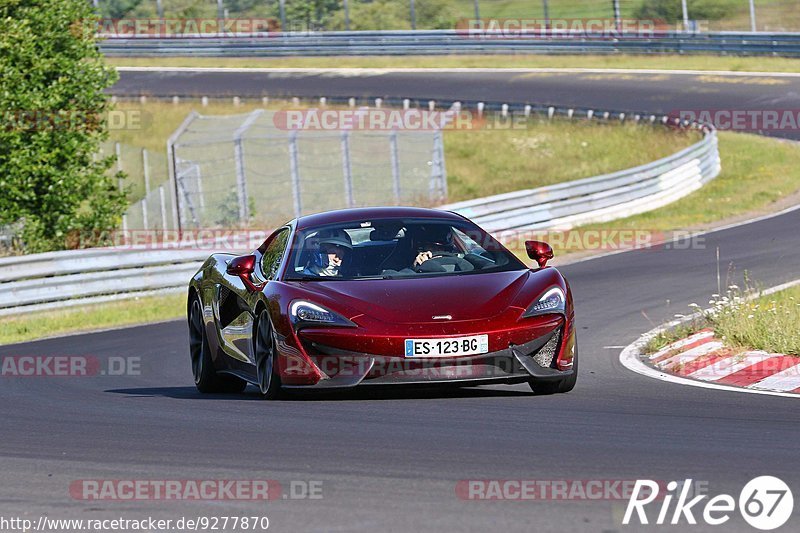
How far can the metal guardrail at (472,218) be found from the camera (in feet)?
60.9

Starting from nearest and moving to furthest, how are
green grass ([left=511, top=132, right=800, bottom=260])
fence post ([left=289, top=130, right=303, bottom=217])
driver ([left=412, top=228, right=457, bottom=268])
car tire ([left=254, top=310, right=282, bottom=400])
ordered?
car tire ([left=254, top=310, right=282, bottom=400]) < driver ([left=412, top=228, right=457, bottom=268]) < green grass ([left=511, top=132, right=800, bottom=260]) < fence post ([left=289, top=130, right=303, bottom=217])

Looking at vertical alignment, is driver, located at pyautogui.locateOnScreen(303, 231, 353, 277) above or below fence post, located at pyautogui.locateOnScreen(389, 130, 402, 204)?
above

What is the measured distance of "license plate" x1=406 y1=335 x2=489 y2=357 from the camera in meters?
8.32

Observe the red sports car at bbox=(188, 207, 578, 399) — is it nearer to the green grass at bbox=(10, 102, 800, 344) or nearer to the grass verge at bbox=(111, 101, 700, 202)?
the green grass at bbox=(10, 102, 800, 344)

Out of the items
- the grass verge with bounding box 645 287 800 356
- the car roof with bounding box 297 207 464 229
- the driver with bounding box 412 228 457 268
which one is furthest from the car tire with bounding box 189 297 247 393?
the grass verge with bounding box 645 287 800 356

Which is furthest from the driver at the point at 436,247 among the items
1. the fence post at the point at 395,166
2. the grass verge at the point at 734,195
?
the fence post at the point at 395,166

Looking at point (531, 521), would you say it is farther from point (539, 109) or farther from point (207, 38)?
point (207, 38)

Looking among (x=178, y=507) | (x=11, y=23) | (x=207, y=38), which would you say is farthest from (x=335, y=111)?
(x=178, y=507)

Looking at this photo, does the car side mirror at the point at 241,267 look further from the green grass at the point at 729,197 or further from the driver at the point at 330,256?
the green grass at the point at 729,197

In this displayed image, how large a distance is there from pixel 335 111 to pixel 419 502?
38.7 meters

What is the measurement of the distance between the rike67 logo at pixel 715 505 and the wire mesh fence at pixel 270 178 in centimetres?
1725

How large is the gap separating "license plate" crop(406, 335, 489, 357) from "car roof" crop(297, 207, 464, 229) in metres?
1.87

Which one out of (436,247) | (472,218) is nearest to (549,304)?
(436,247)

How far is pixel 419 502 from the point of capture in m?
5.57
